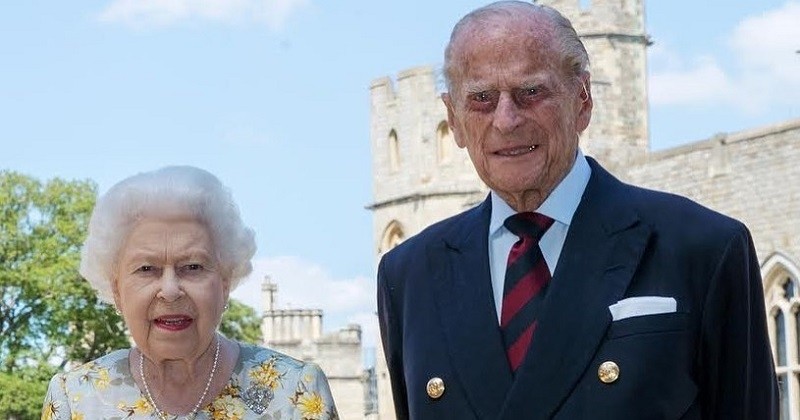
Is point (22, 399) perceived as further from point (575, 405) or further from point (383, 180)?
point (575, 405)

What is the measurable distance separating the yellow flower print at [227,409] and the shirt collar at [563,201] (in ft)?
2.83

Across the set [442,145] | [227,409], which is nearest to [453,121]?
[227,409]

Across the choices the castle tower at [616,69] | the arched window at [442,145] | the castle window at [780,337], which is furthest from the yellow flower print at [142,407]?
the arched window at [442,145]

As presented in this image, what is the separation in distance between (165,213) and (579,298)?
3.71ft

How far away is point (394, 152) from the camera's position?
121ft

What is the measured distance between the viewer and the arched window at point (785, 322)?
859 inches

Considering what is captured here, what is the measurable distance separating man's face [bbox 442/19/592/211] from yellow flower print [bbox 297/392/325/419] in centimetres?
86

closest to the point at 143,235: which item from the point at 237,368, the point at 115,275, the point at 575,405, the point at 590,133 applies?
the point at 115,275

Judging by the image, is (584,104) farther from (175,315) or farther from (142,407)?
(142,407)

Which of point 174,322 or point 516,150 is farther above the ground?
point 516,150

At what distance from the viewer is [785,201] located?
73.9ft

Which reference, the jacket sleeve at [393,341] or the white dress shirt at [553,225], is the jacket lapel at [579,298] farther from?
the jacket sleeve at [393,341]

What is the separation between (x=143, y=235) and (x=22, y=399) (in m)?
31.9

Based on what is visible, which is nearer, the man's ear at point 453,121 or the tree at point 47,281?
the man's ear at point 453,121
